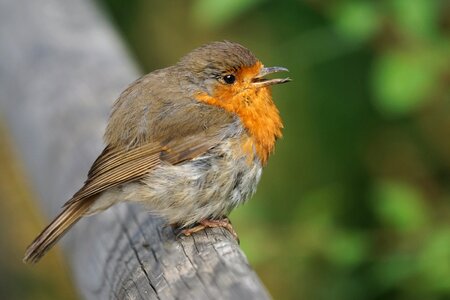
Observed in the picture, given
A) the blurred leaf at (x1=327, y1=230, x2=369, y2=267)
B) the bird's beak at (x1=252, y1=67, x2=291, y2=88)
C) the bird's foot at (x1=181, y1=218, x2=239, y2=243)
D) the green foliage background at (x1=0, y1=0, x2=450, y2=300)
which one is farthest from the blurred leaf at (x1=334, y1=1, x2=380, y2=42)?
the bird's foot at (x1=181, y1=218, x2=239, y2=243)

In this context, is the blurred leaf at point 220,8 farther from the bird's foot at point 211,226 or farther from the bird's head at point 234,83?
the bird's foot at point 211,226

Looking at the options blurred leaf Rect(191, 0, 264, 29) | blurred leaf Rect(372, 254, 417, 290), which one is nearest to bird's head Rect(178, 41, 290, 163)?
blurred leaf Rect(191, 0, 264, 29)

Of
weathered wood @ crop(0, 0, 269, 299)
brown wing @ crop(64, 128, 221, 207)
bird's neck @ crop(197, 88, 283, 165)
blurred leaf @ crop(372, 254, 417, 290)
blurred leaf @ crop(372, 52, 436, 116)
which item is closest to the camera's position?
weathered wood @ crop(0, 0, 269, 299)

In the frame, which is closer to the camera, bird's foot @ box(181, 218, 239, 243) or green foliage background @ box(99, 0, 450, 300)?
bird's foot @ box(181, 218, 239, 243)

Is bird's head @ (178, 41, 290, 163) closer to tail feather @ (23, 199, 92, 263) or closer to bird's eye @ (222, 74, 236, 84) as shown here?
bird's eye @ (222, 74, 236, 84)

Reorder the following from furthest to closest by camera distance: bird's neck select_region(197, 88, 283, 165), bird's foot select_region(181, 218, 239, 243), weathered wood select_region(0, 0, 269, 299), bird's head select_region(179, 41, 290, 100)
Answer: bird's head select_region(179, 41, 290, 100) → bird's neck select_region(197, 88, 283, 165) → bird's foot select_region(181, 218, 239, 243) → weathered wood select_region(0, 0, 269, 299)

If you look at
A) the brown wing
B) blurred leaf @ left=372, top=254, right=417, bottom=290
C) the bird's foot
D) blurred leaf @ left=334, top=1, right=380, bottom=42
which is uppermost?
blurred leaf @ left=334, top=1, right=380, bottom=42

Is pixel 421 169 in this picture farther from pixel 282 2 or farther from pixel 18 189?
pixel 18 189

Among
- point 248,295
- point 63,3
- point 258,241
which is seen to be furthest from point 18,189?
point 248,295

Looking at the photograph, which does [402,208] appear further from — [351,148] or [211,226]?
[351,148]

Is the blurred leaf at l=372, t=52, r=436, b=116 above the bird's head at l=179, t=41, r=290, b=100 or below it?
below
